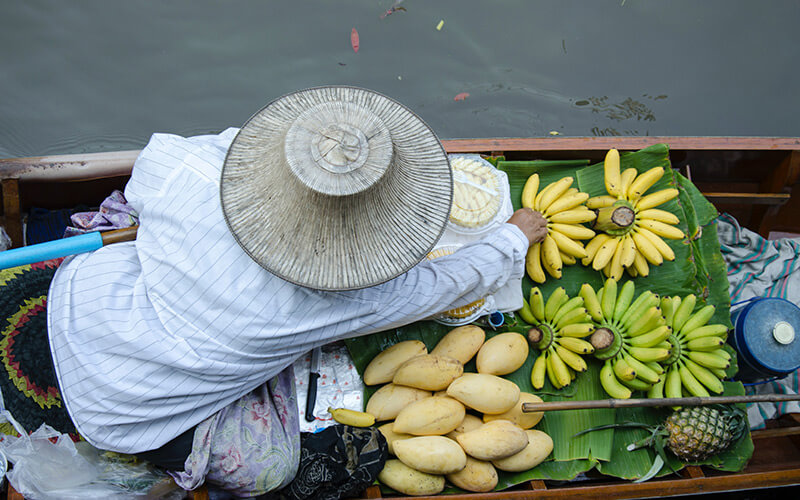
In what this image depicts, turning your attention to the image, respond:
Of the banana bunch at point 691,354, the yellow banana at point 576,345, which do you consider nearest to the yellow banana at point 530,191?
the yellow banana at point 576,345

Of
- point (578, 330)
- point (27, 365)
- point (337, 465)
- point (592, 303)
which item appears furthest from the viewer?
point (592, 303)

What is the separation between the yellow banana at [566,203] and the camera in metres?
2.39

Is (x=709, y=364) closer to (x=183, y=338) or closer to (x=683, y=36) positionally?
(x=183, y=338)

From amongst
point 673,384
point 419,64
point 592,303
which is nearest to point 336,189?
point 592,303

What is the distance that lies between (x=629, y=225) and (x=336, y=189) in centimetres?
156

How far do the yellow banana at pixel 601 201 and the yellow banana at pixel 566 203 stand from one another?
0.11 metres

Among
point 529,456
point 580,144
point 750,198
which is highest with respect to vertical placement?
point 580,144

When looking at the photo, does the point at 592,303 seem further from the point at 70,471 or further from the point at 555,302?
the point at 70,471

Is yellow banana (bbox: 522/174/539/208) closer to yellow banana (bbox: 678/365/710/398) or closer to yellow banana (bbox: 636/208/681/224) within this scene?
yellow banana (bbox: 636/208/681/224)

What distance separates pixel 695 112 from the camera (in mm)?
4066

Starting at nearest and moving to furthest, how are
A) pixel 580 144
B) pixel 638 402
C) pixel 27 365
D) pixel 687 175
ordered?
1. pixel 27 365
2. pixel 638 402
3. pixel 580 144
4. pixel 687 175

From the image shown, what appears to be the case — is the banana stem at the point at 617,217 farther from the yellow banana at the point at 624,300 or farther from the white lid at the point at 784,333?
the white lid at the point at 784,333

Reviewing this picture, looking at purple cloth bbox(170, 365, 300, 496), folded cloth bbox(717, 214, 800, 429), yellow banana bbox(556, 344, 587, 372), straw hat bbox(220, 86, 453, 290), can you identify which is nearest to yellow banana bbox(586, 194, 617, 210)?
yellow banana bbox(556, 344, 587, 372)

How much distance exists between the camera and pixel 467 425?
213cm
